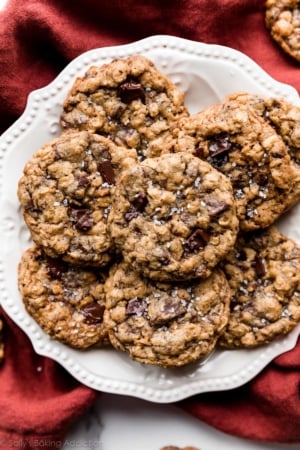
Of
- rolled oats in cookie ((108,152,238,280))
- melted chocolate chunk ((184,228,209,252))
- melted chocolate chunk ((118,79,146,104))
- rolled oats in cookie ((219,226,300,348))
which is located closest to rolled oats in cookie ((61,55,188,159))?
melted chocolate chunk ((118,79,146,104))

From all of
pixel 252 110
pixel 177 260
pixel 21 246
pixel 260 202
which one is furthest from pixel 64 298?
pixel 252 110

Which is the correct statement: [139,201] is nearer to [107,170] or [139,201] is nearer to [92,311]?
[107,170]

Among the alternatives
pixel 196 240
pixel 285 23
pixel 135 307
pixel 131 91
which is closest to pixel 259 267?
pixel 196 240

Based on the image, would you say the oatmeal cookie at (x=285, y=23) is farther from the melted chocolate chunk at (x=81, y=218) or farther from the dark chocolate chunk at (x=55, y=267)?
the dark chocolate chunk at (x=55, y=267)

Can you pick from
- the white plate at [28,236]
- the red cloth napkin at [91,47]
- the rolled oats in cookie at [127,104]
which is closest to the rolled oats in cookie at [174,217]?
the rolled oats in cookie at [127,104]

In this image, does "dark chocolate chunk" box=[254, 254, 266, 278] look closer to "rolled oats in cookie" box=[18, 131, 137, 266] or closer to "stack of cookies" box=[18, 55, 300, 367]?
"stack of cookies" box=[18, 55, 300, 367]

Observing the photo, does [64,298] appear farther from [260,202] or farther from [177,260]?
[260,202]
